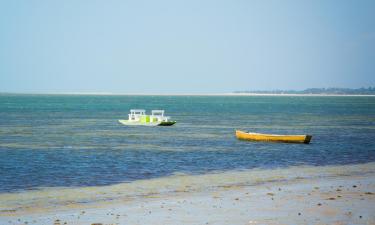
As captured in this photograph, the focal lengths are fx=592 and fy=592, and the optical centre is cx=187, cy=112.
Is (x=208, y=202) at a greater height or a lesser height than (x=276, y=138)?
greater

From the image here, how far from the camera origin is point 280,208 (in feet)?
70.9

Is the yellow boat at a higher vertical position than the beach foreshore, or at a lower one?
lower

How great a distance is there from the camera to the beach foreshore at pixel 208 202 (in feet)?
65.1

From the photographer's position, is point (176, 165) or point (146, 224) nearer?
point (146, 224)

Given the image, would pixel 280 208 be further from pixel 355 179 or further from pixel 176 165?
pixel 176 165

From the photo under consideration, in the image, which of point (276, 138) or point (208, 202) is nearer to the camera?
point (208, 202)

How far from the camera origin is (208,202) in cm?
2342

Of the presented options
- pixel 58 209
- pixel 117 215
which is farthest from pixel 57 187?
pixel 117 215

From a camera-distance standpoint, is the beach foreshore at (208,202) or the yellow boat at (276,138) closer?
the beach foreshore at (208,202)

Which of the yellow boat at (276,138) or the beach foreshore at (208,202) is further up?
the beach foreshore at (208,202)

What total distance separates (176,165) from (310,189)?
13.8m

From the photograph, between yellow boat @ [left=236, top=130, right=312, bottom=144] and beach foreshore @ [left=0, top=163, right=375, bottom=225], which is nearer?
beach foreshore @ [left=0, top=163, right=375, bottom=225]

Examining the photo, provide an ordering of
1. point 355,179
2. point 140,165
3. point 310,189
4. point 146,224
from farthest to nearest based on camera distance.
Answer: point 140,165 → point 355,179 → point 310,189 → point 146,224

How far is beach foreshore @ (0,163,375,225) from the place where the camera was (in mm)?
19844
